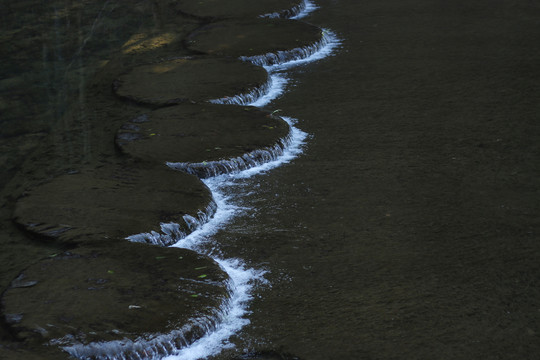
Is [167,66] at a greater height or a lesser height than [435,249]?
greater

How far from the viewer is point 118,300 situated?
107 inches

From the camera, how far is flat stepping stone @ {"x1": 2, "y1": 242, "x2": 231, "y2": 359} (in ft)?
8.33

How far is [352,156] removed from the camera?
160 inches

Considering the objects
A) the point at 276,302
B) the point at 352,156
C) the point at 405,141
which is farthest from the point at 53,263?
the point at 405,141

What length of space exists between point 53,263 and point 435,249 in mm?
1544

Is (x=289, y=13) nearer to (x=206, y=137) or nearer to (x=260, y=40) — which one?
(x=260, y=40)

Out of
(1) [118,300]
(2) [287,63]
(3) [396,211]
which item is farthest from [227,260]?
(2) [287,63]

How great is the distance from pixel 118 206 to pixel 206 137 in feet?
3.02

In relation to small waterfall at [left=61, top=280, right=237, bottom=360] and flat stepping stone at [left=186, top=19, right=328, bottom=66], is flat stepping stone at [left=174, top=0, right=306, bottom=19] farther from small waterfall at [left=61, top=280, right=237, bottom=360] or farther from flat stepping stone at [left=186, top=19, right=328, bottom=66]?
small waterfall at [left=61, top=280, right=237, bottom=360]

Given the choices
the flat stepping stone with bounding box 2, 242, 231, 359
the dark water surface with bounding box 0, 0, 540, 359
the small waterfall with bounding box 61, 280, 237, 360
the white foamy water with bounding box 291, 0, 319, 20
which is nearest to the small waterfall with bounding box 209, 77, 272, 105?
the dark water surface with bounding box 0, 0, 540, 359

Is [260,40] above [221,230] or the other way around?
above

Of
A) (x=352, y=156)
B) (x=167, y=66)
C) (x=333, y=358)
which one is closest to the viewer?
(x=333, y=358)

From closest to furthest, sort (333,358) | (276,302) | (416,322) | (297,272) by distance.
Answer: (333,358) < (416,322) < (276,302) < (297,272)

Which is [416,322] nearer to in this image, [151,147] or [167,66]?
[151,147]
